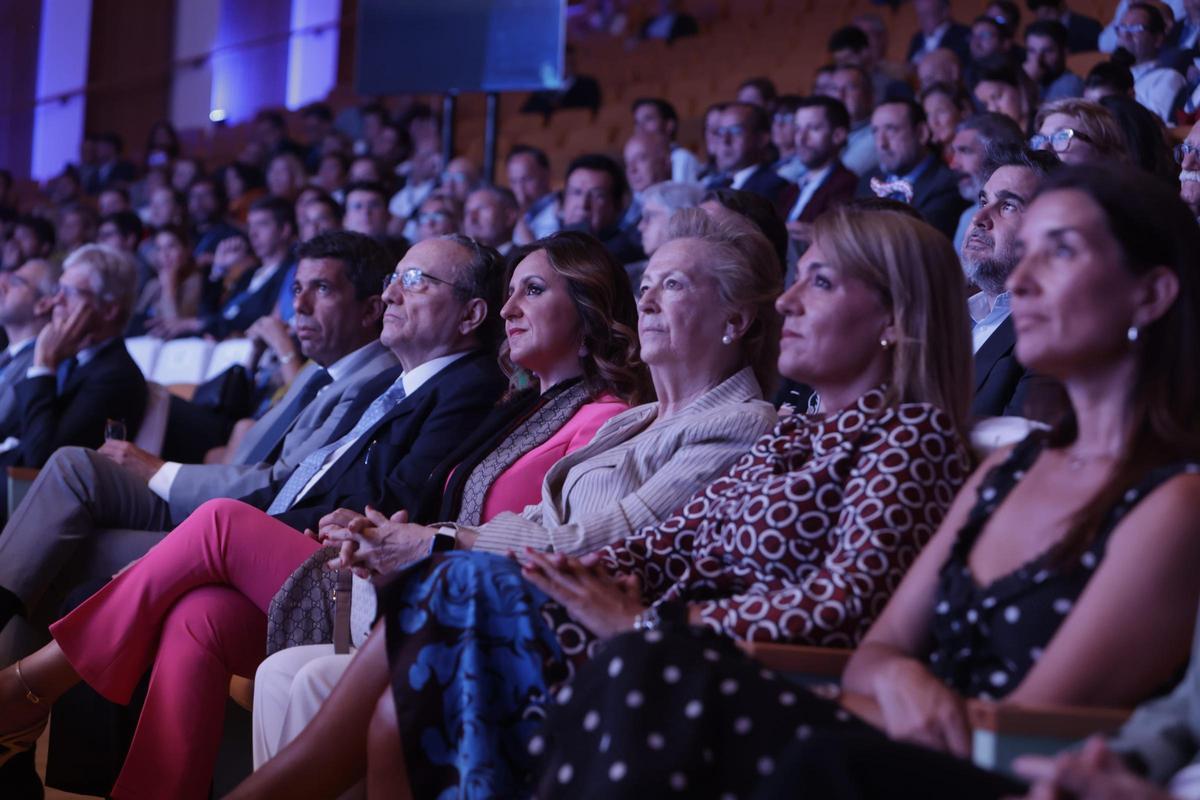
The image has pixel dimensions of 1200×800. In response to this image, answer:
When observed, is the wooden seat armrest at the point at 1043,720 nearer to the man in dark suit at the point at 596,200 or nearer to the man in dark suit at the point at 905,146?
the man in dark suit at the point at 905,146

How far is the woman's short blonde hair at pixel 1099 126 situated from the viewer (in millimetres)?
2945

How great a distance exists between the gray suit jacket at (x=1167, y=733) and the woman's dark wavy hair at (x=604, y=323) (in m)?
1.55

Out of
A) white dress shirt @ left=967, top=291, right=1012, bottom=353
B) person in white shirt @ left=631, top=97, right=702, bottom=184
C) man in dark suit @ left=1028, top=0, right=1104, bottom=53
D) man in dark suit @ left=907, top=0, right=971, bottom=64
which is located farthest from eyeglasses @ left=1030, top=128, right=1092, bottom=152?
man in dark suit @ left=907, top=0, right=971, bottom=64

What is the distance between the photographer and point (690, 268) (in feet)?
7.88

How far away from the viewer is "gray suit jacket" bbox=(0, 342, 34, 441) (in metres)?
4.20

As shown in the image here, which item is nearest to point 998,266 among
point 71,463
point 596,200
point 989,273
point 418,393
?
point 989,273

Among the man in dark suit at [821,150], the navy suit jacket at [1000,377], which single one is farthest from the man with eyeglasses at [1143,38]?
the navy suit jacket at [1000,377]

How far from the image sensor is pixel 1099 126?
2973 millimetres

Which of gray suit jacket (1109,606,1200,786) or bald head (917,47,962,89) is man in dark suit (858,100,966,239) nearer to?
bald head (917,47,962,89)

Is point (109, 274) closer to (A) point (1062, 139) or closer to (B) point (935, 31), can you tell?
(A) point (1062, 139)

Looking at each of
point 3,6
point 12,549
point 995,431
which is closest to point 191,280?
point 12,549

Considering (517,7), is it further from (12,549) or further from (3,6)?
(3,6)

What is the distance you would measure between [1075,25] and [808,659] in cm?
588

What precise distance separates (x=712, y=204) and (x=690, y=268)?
95 cm
